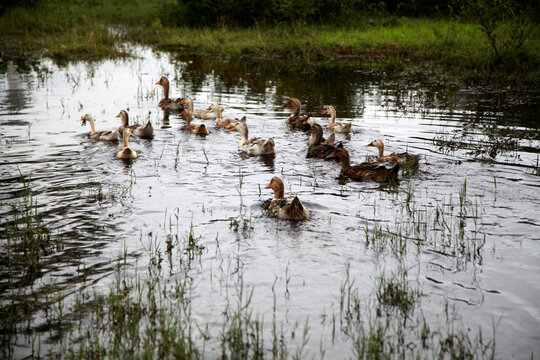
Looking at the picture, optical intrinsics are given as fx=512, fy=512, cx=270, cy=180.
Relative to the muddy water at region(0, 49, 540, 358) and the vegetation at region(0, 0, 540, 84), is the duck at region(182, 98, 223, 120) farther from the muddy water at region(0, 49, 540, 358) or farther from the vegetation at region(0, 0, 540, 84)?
the vegetation at region(0, 0, 540, 84)

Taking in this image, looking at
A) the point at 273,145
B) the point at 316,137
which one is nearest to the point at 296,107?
the point at 316,137

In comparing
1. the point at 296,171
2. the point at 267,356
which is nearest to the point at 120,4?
the point at 296,171

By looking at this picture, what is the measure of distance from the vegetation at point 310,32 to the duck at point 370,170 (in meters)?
10.1

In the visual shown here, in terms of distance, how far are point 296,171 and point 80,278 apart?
17.8ft

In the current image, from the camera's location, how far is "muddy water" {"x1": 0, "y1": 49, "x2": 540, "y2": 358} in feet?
18.0

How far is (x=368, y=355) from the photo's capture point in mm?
4391

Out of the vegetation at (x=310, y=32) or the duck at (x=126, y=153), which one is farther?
the vegetation at (x=310, y=32)

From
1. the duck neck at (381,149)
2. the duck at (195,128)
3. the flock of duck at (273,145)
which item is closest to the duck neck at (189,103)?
the flock of duck at (273,145)

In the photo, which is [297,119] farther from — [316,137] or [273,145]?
[273,145]

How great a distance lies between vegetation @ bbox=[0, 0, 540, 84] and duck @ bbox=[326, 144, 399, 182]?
33.1 feet

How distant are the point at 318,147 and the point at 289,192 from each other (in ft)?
8.86

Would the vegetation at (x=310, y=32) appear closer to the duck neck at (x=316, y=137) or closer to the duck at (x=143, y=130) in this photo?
the duck neck at (x=316, y=137)

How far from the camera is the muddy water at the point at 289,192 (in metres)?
5.50

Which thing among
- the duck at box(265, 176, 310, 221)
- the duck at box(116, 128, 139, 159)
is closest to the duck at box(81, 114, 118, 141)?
the duck at box(116, 128, 139, 159)
